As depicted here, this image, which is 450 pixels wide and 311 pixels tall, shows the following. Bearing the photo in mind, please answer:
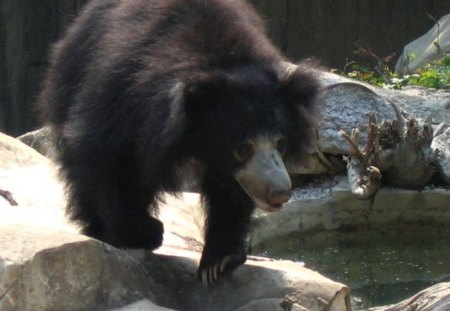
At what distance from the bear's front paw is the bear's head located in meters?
0.30

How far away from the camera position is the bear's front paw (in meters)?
3.95

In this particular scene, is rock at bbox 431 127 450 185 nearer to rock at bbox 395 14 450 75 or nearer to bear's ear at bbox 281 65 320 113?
rock at bbox 395 14 450 75

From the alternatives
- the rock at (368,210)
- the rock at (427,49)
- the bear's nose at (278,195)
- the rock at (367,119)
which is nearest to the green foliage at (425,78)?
the rock at (427,49)

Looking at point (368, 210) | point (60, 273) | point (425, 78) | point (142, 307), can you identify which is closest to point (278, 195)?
point (142, 307)

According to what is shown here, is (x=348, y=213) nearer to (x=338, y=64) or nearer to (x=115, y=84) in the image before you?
(x=115, y=84)

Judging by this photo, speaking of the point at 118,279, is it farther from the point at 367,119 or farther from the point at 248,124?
the point at 367,119

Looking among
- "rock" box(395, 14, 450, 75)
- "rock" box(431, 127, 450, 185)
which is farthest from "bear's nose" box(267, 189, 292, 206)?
"rock" box(395, 14, 450, 75)

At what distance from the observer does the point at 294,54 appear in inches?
429

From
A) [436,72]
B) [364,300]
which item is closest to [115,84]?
[364,300]

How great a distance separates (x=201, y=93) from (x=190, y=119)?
11 cm

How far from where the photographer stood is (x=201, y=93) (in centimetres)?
373

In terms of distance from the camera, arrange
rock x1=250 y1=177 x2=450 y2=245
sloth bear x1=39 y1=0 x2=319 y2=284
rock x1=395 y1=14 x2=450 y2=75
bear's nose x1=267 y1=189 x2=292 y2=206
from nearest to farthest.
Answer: bear's nose x1=267 y1=189 x2=292 y2=206 → sloth bear x1=39 y1=0 x2=319 y2=284 → rock x1=250 y1=177 x2=450 y2=245 → rock x1=395 y1=14 x2=450 y2=75

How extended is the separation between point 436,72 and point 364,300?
290 centimetres

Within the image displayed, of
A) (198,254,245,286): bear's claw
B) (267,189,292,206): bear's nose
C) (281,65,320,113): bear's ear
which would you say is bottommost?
(198,254,245,286): bear's claw
